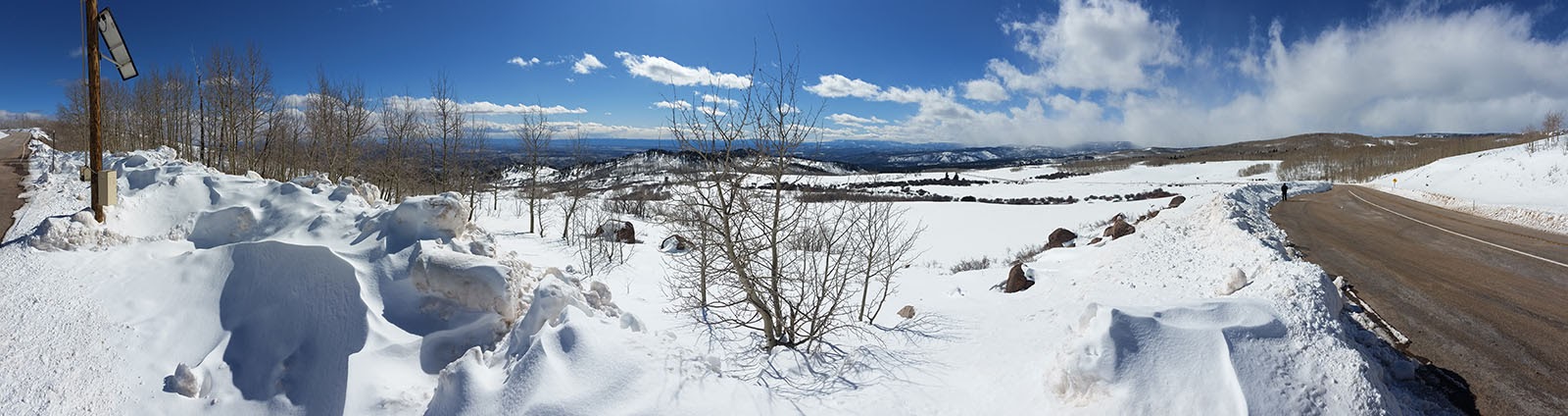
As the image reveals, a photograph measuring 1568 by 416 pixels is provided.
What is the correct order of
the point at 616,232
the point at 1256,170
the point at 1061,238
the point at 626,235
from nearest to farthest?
the point at 1061,238, the point at 616,232, the point at 626,235, the point at 1256,170

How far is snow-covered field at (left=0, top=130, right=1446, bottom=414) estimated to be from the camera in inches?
170

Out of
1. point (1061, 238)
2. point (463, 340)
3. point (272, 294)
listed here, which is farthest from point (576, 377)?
point (1061, 238)

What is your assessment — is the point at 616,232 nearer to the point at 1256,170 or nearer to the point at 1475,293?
the point at 1475,293

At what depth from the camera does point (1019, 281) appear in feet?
37.6

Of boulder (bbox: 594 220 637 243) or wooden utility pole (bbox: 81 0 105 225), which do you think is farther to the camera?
boulder (bbox: 594 220 637 243)

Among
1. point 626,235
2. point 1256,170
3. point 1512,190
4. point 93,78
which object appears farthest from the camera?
point 1256,170

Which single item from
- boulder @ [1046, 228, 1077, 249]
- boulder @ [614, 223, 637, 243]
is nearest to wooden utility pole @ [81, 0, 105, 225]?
boulder @ [614, 223, 637, 243]

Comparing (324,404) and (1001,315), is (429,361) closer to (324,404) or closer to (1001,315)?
(324,404)

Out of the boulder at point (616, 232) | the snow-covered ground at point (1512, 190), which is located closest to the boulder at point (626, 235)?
the boulder at point (616, 232)

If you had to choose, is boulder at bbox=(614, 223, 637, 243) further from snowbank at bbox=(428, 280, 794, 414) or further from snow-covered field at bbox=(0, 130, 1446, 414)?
snowbank at bbox=(428, 280, 794, 414)

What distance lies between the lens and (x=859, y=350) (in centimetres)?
738

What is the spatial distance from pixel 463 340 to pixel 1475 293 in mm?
12469

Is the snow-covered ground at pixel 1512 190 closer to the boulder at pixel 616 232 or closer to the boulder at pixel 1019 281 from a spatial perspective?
the boulder at pixel 1019 281

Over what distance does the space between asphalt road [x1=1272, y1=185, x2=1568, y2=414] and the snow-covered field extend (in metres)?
0.91
